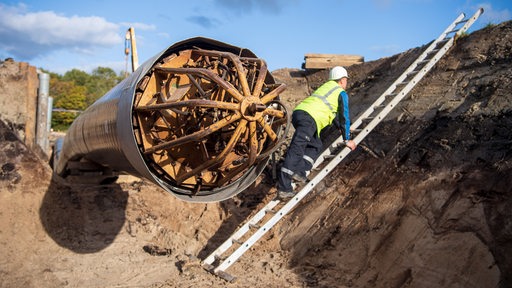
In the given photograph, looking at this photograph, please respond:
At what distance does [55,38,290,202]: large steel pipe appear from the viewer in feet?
14.8

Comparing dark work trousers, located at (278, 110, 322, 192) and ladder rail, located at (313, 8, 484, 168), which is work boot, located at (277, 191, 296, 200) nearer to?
dark work trousers, located at (278, 110, 322, 192)

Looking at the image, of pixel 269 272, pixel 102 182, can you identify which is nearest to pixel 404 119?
pixel 269 272

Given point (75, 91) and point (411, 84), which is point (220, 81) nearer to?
point (411, 84)

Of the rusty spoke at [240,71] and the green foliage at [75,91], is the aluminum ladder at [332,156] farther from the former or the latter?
the green foliage at [75,91]

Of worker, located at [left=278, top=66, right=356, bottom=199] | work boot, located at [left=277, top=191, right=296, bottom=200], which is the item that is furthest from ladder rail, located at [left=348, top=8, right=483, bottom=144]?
work boot, located at [left=277, top=191, right=296, bottom=200]

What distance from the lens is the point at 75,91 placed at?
4088 centimetres

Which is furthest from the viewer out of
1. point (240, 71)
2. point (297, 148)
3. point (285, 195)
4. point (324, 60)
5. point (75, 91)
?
point (75, 91)

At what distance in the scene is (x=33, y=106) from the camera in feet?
36.4

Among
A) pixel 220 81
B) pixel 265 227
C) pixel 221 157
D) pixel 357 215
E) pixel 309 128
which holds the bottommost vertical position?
pixel 265 227

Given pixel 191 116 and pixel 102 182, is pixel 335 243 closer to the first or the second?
pixel 191 116

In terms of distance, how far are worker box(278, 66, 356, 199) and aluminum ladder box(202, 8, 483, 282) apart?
0.65 feet

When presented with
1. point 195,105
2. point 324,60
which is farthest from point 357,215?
point 324,60

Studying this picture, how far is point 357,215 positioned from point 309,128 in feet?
4.31

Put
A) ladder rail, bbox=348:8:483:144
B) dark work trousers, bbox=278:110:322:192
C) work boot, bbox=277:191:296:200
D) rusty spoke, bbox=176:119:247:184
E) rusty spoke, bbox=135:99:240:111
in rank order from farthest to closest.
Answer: ladder rail, bbox=348:8:483:144 < work boot, bbox=277:191:296:200 < dark work trousers, bbox=278:110:322:192 < rusty spoke, bbox=176:119:247:184 < rusty spoke, bbox=135:99:240:111
